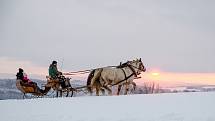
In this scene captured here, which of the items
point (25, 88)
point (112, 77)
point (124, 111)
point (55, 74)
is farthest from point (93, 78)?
point (124, 111)

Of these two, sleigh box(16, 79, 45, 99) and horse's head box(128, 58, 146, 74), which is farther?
horse's head box(128, 58, 146, 74)

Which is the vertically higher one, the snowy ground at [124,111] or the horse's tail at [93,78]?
the horse's tail at [93,78]

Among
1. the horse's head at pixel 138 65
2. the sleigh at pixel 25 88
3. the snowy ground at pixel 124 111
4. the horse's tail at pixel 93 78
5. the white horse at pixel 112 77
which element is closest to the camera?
the snowy ground at pixel 124 111

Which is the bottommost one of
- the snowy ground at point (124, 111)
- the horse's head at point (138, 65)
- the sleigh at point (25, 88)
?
the snowy ground at point (124, 111)

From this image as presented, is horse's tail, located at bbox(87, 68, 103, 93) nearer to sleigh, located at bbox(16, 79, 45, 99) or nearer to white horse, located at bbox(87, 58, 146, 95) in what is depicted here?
white horse, located at bbox(87, 58, 146, 95)

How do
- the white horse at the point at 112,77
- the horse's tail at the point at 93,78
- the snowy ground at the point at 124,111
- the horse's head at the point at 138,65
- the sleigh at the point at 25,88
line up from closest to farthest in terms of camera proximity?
the snowy ground at the point at 124,111 → the sleigh at the point at 25,88 → the white horse at the point at 112,77 → the horse's tail at the point at 93,78 → the horse's head at the point at 138,65

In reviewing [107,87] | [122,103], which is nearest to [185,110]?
[122,103]

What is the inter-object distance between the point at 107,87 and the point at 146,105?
8693 mm

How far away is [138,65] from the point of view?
1986cm

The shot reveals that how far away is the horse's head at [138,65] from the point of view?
64.2 feet

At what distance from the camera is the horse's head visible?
19580 millimetres

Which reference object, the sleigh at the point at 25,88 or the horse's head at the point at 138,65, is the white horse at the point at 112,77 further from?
the sleigh at the point at 25,88

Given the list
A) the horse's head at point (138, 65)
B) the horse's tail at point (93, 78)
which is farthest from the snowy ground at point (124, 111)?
the horse's head at point (138, 65)

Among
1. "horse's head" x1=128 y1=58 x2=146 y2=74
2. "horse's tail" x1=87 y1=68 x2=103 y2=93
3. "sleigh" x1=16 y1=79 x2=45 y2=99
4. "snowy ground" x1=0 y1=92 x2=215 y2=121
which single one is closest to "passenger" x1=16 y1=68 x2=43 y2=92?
"sleigh" x1=16 y1=79 x2=45 y2=99
